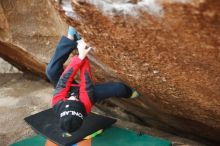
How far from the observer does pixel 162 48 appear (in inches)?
73.2

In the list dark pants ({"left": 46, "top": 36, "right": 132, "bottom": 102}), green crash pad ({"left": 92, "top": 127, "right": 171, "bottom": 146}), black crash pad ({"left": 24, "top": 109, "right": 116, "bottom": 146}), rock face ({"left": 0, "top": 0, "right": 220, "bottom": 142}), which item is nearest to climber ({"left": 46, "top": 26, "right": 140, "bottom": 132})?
dark pants ({"left": 46, "top": 36, "right": 132, "bottom": 102})

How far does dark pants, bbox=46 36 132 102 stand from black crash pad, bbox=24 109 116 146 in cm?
32

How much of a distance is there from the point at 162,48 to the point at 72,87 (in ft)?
2.79

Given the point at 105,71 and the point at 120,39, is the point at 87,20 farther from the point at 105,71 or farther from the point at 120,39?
the point at 105,71

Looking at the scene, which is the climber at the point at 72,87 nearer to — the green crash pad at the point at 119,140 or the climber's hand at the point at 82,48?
the climber's hand at the point at 82,48

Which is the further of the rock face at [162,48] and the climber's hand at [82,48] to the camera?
the climber's hand at [82,48]

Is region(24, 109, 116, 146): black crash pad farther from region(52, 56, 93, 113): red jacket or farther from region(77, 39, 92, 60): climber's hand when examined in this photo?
region(77, 39, 92, 60): climber's hand

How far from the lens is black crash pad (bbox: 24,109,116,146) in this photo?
2672 millimetres

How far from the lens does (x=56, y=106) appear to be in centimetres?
250

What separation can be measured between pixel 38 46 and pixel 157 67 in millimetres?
1610

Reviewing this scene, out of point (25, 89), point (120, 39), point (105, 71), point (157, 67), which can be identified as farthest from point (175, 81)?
point (25, 89)

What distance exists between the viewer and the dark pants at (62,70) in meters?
2.43

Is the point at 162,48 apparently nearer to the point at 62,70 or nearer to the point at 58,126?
the point at 62,70

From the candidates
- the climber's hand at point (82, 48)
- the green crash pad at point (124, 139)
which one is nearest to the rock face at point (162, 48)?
the climber's hand at point (82, 48)
